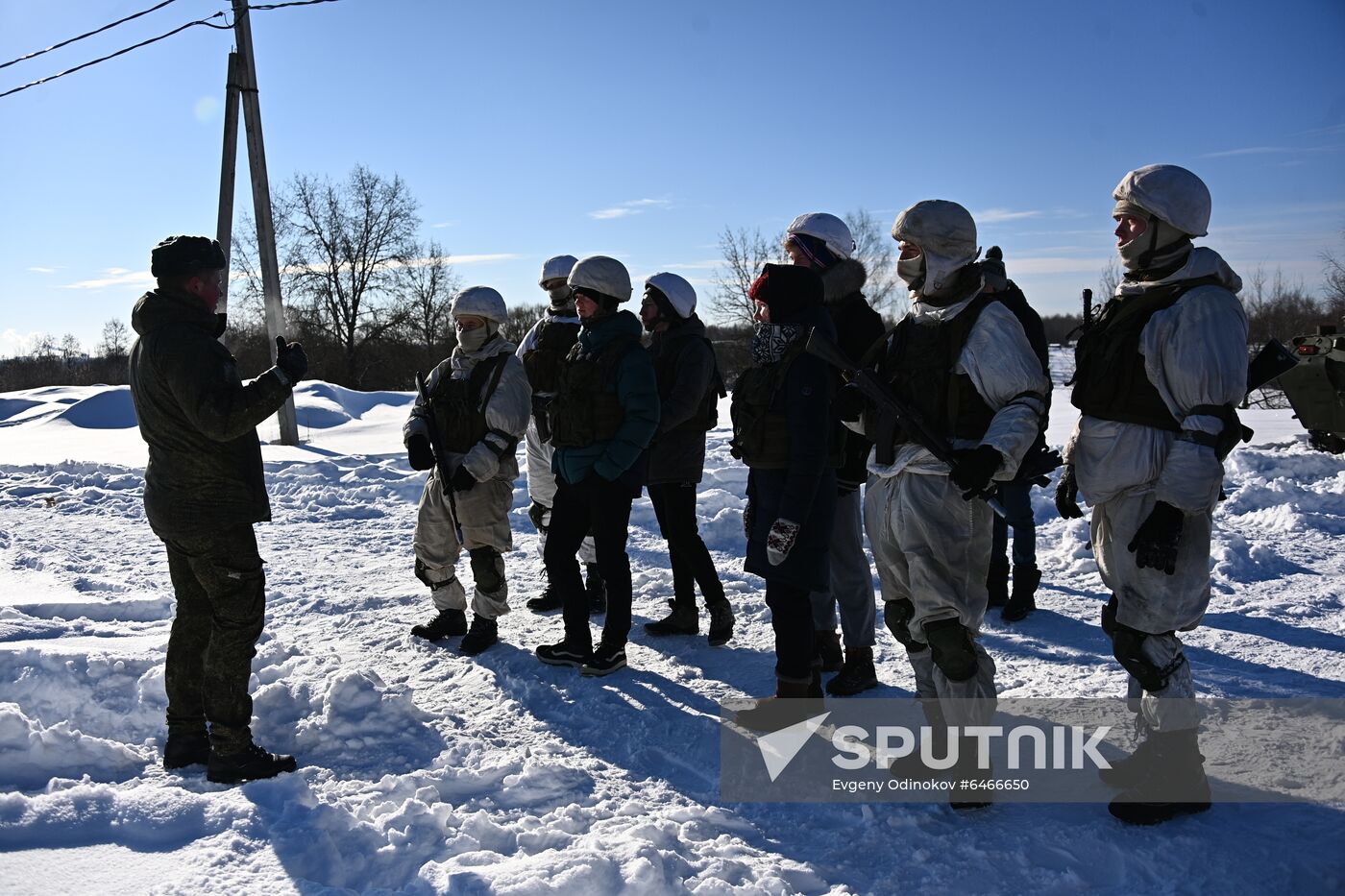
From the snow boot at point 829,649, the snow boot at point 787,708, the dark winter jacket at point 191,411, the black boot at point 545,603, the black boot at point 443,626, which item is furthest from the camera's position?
the black boot at point 545,603

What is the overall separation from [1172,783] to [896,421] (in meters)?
1.56

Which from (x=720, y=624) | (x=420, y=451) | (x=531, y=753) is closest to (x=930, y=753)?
(x=531, y=753)

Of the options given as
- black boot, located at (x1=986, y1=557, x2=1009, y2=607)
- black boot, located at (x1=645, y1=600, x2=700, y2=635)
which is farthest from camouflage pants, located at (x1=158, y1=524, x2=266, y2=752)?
black boot, located at (x1=986, y1=557, x2=1009, y2=607)

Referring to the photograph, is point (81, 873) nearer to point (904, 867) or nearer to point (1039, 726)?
point (904, 867)

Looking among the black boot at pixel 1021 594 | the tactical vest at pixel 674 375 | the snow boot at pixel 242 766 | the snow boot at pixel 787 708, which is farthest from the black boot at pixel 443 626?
the black boot at pixel 1021 594

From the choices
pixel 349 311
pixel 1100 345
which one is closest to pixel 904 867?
pixel 1100 345

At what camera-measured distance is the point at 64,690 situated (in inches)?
164

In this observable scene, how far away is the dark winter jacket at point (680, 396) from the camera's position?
509cm

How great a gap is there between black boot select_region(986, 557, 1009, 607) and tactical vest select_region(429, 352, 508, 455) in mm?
3044

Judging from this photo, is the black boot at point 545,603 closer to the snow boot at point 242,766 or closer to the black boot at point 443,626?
the black boot at point 443,626

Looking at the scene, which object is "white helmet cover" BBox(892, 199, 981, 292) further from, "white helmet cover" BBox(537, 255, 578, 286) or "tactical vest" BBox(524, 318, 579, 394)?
"white helmet cover" BBox(537, 255, 578, 286)

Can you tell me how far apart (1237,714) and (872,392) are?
2.33m

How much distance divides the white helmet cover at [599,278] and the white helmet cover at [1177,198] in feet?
7.93

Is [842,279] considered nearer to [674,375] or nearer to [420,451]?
[674,375]
